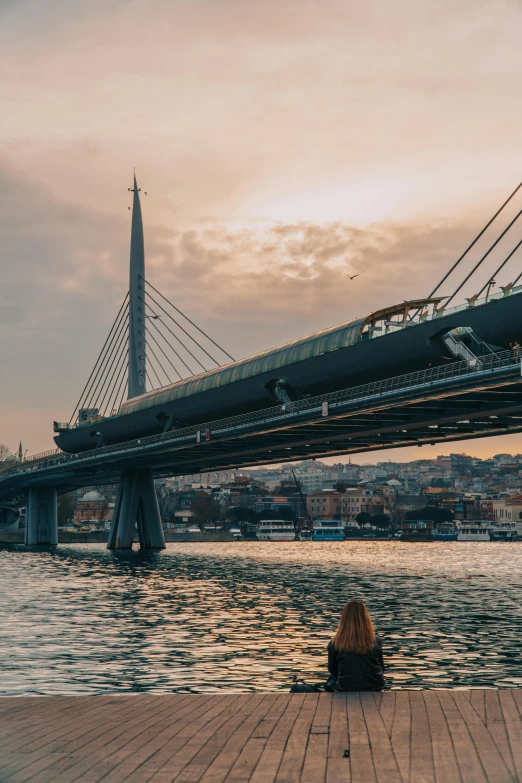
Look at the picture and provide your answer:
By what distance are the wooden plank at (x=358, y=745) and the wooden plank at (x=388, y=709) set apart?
0.90 ft

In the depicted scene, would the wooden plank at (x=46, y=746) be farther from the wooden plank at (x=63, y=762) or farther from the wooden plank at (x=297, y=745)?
the wooden plank at (x=297, y=745)

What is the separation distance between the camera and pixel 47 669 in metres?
24.2

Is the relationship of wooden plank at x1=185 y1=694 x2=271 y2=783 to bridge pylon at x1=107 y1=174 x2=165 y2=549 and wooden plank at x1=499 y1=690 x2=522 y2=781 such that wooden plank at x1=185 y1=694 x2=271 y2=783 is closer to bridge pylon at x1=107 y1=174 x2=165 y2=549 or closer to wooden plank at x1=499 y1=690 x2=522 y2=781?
wooden plank at x1=499 y1=690 x2=522 y2=781

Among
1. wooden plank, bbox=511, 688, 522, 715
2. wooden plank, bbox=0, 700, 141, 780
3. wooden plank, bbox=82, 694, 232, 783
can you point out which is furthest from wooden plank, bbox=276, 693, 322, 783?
wooden plank, bbox=511, 688, 522, 715

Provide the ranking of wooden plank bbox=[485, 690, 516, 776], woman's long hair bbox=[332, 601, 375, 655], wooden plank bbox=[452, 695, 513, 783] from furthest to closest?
woman's long hair bbox=[332, 601, 375, 655] → wooden plank bbox=[485, 690, 516, 776] → wooden plank bbox=[452, 695, 513, 783]

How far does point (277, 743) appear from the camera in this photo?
11570 mm

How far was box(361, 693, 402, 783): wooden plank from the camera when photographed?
9.99 metres

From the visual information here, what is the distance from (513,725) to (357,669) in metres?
2.57

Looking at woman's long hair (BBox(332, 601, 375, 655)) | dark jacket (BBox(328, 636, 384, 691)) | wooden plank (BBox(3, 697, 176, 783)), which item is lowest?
wooden plank (BBox(3, 697, 176, 783))

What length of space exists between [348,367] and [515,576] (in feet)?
70.8

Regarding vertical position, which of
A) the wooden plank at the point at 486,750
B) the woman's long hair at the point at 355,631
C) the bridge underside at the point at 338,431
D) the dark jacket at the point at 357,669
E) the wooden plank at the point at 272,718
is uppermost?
the bridge underside at the point at 338,431

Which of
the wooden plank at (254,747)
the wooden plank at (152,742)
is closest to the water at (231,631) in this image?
the wooden plank at (152,742)

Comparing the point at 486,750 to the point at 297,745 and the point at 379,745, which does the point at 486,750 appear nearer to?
the point at 379,745

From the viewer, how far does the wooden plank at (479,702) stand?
42.3ft
